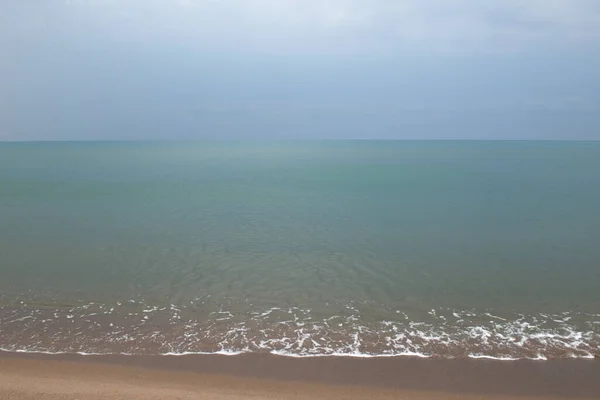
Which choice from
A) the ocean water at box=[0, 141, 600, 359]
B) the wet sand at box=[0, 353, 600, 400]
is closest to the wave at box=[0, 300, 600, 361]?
the ocean water at box=[0, 141, 600, 359]

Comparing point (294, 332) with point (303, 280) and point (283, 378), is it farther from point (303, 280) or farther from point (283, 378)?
point (303, 280)

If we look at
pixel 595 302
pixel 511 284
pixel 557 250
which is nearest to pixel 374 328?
pixel 511 284

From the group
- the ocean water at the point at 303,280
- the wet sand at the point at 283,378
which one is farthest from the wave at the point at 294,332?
the wet sand at the point at 283,378

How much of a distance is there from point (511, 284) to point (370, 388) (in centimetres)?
801

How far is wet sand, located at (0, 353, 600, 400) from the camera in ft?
22.4

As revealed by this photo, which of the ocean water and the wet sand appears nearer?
the wet sand

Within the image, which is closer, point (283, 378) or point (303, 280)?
point (283, 378)

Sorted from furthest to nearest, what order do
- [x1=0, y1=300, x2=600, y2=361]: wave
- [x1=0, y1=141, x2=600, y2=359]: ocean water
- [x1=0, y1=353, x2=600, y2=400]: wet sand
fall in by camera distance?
[x1=0, y1=141, x2=600, y2=359]: ocean water
[x1=0, y1=300, x2=600, y2=361]: wave
[x1=0, y1=353, x2=600, y2=400]: wet sand

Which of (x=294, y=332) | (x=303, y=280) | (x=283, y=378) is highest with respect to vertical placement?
(x=303, y=280)

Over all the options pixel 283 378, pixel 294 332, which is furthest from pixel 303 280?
pixel 283 378

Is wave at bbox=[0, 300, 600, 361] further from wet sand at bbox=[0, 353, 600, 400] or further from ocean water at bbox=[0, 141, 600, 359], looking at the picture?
wet sand at bbox=[0, 353, 600, 400]

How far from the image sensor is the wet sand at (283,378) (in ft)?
22.4

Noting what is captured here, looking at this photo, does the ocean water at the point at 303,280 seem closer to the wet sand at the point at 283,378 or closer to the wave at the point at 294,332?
the wave at the point at 294,332

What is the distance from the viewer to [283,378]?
749 centimetres
